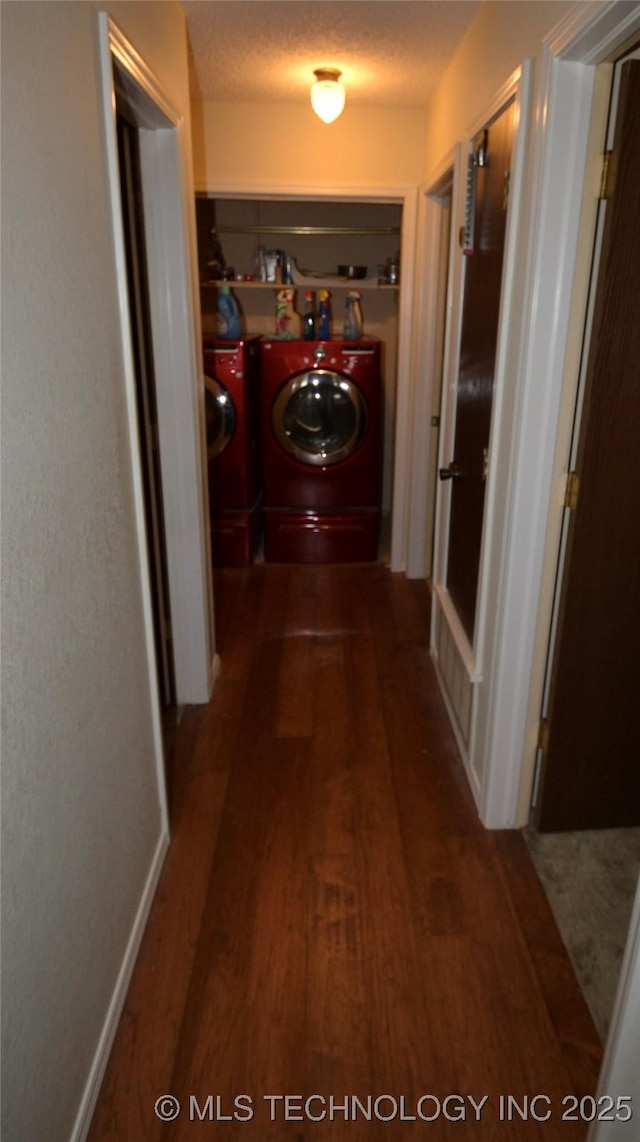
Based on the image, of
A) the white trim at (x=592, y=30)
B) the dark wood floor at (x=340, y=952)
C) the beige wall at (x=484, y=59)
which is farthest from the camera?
the beige wall at (x=484, y=59)

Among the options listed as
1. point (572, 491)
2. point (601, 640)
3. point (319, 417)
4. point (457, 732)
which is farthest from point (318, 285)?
point (601, 640)

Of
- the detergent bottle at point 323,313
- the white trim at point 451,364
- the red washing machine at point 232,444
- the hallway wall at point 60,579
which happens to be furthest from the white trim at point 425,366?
the hallway wall at point 60,579

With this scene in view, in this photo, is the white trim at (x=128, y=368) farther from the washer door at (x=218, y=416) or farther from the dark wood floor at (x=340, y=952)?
the washer door at (x=218, y=416)

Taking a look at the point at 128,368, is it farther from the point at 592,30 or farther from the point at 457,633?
the point at 457,633

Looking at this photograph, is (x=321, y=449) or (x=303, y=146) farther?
(x=321, y=449)

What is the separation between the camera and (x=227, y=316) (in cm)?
385

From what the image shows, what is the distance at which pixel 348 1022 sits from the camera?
1505 millimetres

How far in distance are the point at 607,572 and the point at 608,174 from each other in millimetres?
885

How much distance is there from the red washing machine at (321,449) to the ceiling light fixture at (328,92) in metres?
1.18

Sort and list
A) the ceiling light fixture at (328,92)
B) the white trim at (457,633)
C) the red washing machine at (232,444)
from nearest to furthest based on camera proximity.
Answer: the white trim at (457,633), the ceiling light fixture at (328,92), the red washing machine at (232,444)

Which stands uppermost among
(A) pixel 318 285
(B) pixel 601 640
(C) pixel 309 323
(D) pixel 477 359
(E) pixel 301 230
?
(E) pixel 301 230

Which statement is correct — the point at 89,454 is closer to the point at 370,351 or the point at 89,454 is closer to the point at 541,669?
the point at 541,669

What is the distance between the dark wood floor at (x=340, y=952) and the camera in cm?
137

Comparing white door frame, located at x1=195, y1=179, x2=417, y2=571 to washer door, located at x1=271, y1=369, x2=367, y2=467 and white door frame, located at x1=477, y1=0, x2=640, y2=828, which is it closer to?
washer door, located at x1=271, y1=369, x2=367, y2=467
